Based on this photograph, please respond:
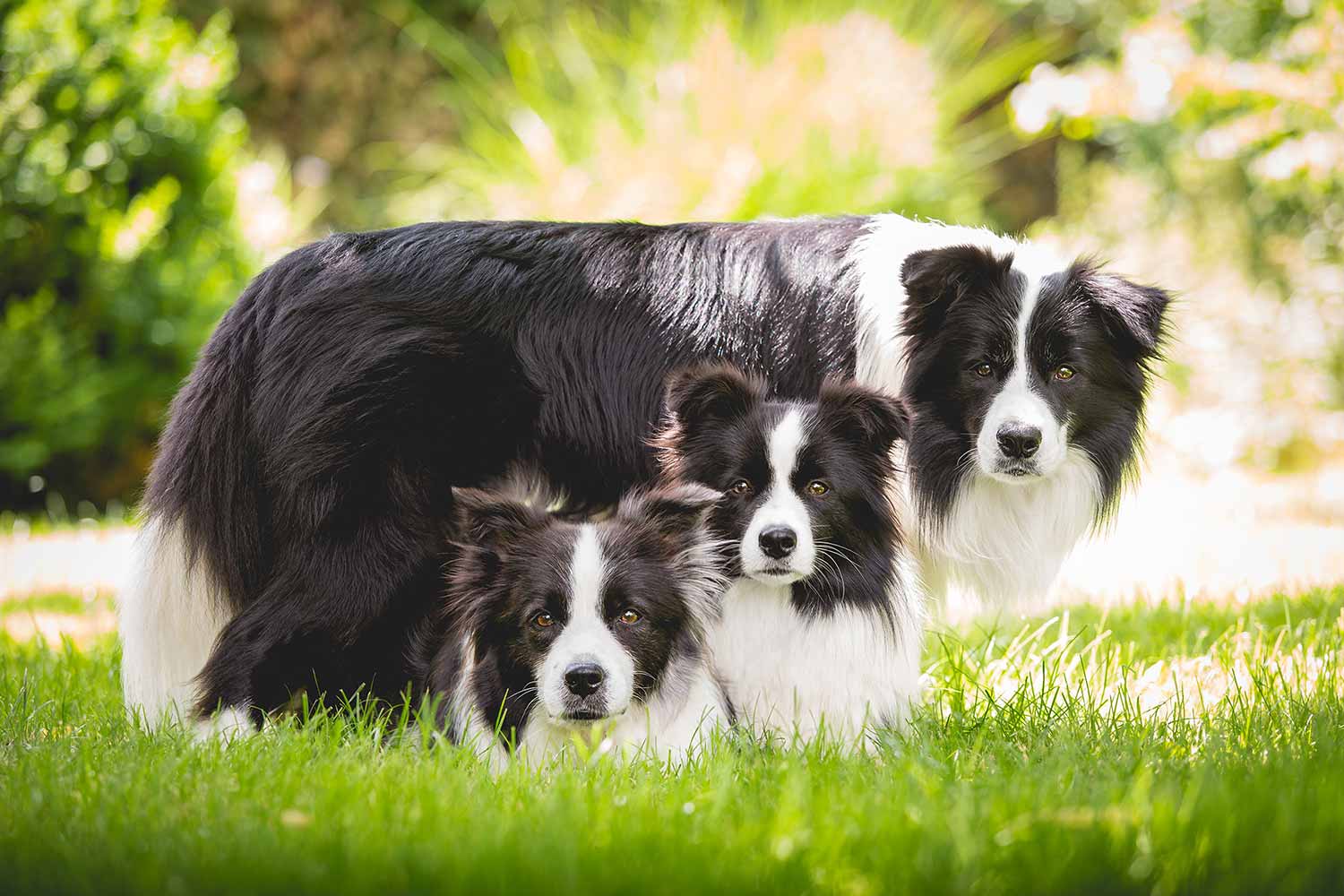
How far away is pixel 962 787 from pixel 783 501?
3.01ft

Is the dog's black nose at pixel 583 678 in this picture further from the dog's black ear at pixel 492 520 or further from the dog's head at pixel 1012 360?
the dog's head at pixel 1012 360

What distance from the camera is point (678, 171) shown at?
7.90 m

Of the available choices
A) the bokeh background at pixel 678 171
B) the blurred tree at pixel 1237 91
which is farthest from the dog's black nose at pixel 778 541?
the blurred tree at pixel 1237 91

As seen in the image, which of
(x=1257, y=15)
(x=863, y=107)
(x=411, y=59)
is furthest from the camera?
(x=411, y=59)

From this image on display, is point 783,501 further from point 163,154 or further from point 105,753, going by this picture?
point 163,154

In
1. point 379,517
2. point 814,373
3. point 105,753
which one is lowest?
point 105,753

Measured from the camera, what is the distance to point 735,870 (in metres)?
2.31

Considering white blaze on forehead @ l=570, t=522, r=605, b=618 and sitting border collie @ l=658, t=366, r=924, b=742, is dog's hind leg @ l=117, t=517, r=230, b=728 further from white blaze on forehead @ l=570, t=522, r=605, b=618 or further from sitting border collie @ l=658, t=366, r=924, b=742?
sitting border collie @ l=658, t=366, r=924, b=742

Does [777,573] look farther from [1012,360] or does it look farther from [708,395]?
[1012,360]

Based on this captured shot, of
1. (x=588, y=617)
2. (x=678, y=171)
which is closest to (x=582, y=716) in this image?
(x=588, y=617)

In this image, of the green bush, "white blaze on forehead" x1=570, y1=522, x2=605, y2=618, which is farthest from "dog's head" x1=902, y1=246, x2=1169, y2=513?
the green bush

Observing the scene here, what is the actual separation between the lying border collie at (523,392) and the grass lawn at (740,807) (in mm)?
405

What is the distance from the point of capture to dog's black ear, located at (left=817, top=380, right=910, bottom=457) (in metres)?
3.40

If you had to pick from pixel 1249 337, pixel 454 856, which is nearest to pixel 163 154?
pixel 454 856
